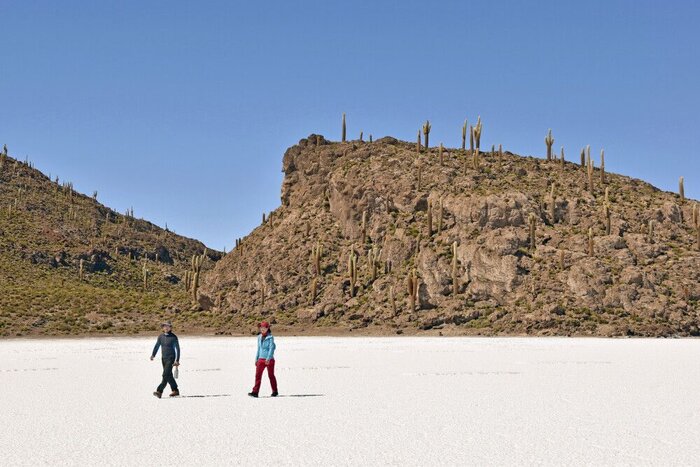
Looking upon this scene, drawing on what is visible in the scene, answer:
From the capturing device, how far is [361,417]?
1246cm

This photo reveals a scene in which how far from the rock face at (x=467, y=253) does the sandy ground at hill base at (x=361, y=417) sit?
128 ft

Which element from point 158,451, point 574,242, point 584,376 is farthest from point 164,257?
point 158,451

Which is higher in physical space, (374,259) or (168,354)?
(374,259)

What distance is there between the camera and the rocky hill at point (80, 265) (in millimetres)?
67500

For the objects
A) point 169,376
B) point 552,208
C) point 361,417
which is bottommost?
point 361,417

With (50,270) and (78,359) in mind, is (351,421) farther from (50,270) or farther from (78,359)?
(50,270)

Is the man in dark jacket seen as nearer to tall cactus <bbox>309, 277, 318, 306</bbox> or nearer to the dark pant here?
the dark pant

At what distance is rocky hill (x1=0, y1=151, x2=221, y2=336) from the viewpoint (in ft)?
221

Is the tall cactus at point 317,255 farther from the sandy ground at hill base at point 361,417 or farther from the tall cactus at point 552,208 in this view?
the sandy ground at hill base at point 361,417

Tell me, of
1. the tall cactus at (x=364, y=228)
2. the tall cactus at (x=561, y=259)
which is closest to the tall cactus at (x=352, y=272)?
the tall cactus at (x=364, y=228)

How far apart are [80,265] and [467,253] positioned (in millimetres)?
44719

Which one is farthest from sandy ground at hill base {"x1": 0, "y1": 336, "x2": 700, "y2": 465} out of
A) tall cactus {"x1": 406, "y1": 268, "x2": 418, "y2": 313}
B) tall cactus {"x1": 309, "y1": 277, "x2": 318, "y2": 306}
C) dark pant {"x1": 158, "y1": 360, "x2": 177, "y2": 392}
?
tall cactus {"x1": 309, "y1": 277, "x2": 318, "y2": 306}

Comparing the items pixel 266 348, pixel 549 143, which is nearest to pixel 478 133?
pixel 549 143

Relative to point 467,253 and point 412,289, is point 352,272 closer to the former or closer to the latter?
point 412,289
